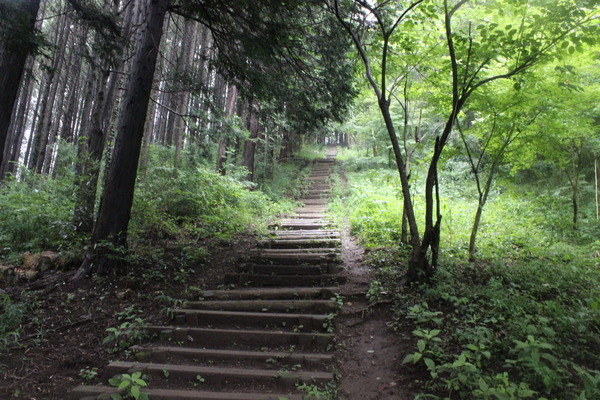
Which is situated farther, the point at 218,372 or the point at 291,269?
the point at 291,269

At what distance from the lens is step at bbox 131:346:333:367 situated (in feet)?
12.8

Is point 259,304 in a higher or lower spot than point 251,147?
lower

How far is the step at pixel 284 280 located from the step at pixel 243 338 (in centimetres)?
156

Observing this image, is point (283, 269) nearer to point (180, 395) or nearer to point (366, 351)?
point (366, 351)

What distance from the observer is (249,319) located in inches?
189

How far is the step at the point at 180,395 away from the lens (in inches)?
131

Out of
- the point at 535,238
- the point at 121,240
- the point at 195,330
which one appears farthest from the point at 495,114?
the point at 121,240

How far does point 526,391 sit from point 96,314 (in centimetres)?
533

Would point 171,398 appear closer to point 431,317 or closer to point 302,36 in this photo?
point 431,317

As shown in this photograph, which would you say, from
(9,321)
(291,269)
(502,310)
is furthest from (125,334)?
(502,310)

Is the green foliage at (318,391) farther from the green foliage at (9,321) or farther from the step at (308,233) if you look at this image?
the step at (308,233)

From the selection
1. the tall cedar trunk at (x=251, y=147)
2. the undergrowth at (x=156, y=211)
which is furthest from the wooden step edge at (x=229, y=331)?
the tall cedar trunk at (x=251, y=147)

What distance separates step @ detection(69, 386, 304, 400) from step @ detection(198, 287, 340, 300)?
81.7 inches

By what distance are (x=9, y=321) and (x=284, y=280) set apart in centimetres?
393
